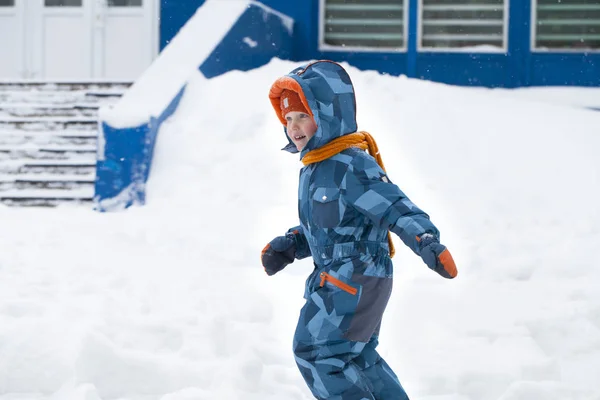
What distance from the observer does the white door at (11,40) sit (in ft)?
41.2

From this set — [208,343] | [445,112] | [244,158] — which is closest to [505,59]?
[445,112]

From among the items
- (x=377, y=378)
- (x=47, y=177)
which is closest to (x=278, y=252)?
(x=377, y=378)

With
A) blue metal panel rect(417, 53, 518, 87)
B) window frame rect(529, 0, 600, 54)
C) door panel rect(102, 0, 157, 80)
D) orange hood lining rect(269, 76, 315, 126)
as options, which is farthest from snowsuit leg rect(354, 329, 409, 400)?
door panel rect(102, 0, 157, 80)

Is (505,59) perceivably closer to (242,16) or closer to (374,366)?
(242,16)

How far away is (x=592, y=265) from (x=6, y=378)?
12.0 feet

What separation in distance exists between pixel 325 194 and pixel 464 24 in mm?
10099

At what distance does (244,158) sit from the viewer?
7246mm

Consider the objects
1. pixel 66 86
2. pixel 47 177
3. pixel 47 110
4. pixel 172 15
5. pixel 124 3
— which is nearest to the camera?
pixel 47 177

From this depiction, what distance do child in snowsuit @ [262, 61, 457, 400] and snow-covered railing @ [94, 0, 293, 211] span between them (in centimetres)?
472

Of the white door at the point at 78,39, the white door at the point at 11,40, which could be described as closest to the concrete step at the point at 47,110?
the white door at the point at 78,39

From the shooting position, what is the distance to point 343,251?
266cm

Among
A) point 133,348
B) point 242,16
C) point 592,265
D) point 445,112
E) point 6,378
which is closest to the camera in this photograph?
point 6,378

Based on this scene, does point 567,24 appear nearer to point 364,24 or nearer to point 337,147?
point 364,24

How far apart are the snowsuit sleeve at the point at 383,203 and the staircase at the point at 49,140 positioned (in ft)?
19.4
